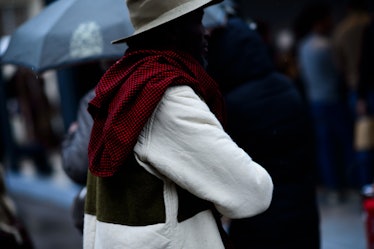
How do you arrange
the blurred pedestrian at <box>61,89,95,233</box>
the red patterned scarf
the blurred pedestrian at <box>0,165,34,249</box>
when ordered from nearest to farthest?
the red patterned scarf
the blurred pedestrian at <box>61,89,95,233</box>
the blurred pedestrian at <box>0,165,34,249</box>

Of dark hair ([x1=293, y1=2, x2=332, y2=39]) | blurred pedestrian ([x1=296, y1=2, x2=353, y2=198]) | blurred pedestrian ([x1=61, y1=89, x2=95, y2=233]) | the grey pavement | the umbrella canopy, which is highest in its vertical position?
the umbrella canopy

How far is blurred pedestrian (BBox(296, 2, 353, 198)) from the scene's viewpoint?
21.9 ft

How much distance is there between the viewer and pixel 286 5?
812 centimetres

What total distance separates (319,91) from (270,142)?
3.67 meters

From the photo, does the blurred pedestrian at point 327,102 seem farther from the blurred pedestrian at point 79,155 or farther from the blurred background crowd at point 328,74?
the blurred pedestrian at point 79,155

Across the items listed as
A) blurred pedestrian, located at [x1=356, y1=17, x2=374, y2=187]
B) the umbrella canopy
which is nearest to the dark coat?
the umbrella canopy

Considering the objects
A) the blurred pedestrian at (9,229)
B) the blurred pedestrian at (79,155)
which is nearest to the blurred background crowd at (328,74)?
the blurred pedestrian at (9,229)

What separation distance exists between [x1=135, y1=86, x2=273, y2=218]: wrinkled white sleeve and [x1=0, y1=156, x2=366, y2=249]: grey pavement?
3595 millimetres

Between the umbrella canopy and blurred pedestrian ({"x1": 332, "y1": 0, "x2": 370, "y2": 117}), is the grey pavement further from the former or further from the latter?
the umbrella canopy

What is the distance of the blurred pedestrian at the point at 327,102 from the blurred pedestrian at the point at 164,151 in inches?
180

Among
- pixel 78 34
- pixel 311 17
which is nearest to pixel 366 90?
pixel 311 17

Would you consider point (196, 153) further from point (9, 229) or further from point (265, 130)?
point (9, 229)

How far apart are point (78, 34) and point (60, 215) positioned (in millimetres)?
5636

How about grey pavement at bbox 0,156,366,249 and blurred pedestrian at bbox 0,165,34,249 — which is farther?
grey pavement at bbox 0,156,366,249
